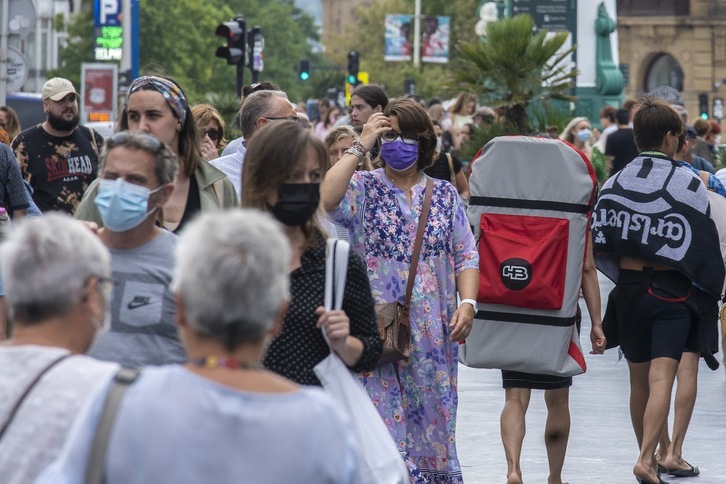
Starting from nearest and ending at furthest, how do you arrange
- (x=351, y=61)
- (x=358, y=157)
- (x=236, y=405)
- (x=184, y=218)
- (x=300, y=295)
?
1. (x=236, y=405)
2. (x=300, y=295)
3. (x=184, y=218)
4. (x=358, y=157)
5. (x=351, y=61)

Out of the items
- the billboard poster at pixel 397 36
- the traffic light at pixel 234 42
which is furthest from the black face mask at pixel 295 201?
the billboard poster at pixel 397 36

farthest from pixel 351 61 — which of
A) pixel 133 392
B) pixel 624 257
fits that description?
pixel 133 392

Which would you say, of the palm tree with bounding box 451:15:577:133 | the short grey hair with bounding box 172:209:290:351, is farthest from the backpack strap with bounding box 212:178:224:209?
the palm tree with bounding box 451:15:577:133

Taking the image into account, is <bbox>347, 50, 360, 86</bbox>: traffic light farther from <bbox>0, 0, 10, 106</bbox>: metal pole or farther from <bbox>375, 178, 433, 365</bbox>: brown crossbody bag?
<bbox>375, 178, 433, 365</bbox>: brown crossbody bag

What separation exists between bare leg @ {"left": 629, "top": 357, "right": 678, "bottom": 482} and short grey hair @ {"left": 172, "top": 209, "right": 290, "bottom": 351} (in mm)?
5422

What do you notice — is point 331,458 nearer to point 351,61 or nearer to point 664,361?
point 664,361

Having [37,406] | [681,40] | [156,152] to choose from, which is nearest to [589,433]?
[156,152]

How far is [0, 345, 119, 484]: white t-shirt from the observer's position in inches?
137

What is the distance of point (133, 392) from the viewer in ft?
10.5

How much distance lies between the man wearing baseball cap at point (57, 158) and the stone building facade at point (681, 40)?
76789mm

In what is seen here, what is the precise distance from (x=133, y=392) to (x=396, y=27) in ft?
237

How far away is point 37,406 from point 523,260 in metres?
5.02

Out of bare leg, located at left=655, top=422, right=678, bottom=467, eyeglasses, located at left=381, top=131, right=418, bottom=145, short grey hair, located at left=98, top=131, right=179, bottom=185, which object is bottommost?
bare leg, located at left=655, top=422, right=678, bottom=467

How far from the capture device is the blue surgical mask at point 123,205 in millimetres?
4691
